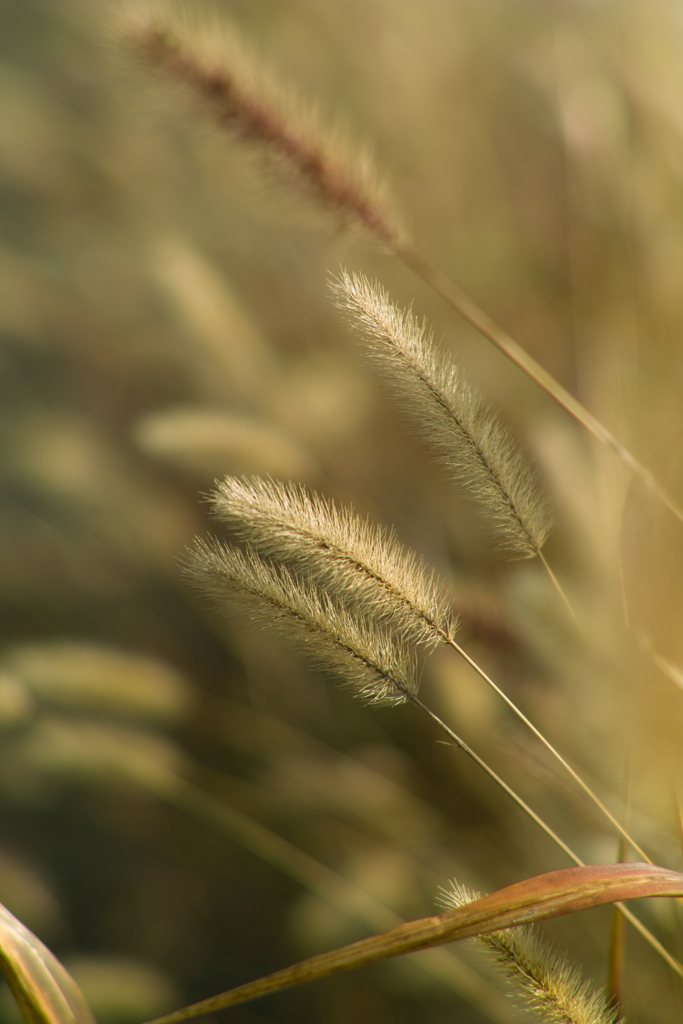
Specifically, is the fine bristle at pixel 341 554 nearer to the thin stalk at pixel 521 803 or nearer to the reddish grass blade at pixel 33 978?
the thin stalk at pixel 521 803

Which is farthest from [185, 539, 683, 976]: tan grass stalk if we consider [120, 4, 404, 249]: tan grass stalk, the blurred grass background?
[120, 4, 404, 249]: tan grass stalk

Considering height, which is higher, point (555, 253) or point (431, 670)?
point (555, 253)

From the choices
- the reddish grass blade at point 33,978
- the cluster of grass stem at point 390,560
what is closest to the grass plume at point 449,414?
the cluster of grass stem at point 390,560

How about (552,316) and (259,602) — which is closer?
(259,602)

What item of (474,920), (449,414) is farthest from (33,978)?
(449,414)

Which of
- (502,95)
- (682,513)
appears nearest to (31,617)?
(682,513)

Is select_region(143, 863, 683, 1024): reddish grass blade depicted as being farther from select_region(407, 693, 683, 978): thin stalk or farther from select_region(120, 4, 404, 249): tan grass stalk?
select_region(120, 4, 404, 249): tan grass stalk

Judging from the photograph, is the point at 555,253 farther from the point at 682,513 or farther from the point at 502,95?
the point at 682,513
